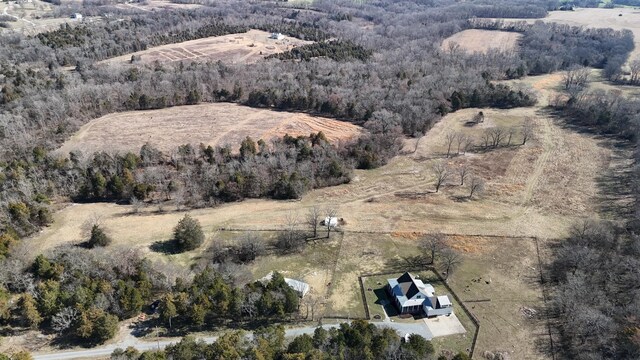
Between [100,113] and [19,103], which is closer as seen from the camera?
[19,103]

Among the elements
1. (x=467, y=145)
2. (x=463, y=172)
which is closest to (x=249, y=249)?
(x=463, y=172)

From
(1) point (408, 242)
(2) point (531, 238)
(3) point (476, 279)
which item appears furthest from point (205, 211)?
(2) point (531, 238)

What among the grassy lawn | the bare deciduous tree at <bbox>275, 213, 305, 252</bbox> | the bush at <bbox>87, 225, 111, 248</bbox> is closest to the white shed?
the bare deciduous tree at <bbox>275, 213, 305, 252</bbox>

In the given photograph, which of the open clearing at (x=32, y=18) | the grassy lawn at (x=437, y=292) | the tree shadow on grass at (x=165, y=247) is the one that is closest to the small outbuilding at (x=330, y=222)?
the grassy lawn at (x=437, y=292)

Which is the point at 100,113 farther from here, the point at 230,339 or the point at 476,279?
the point at 476,279

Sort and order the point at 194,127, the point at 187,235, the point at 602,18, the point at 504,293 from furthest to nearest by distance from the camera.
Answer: the point at 602,18, the point at 194,127, the point at 187,235, the point at 504,293

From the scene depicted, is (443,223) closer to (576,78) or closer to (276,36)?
(576,78)

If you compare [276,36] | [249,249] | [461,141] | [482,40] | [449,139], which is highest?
[276,36]

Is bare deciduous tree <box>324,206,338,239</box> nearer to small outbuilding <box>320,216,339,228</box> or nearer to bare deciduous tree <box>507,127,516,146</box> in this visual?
small outbuilding <box>320,216,339,228</box>
